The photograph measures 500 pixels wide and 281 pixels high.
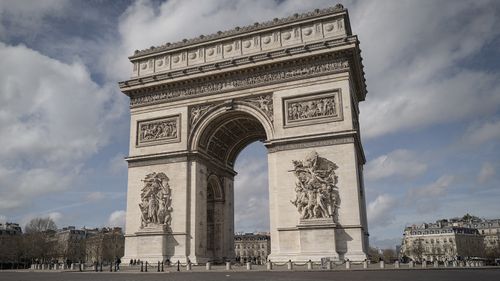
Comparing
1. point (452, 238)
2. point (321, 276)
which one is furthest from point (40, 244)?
point (452, 238)

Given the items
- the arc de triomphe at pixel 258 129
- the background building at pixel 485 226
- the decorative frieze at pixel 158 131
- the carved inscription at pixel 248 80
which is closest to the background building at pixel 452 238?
the background building at pixel 485 226

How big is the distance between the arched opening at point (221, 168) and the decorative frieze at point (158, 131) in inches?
74.3

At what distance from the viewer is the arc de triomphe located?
26.1 metres

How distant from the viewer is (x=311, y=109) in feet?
91.8

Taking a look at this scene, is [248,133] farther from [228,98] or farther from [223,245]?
[223,245]

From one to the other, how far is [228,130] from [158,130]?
492cm

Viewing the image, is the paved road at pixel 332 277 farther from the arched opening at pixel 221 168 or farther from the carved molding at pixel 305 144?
the arched opening at pixel 221 168

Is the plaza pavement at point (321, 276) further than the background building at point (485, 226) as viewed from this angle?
No

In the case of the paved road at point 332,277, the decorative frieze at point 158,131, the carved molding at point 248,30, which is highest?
the carved molding at point 248,30

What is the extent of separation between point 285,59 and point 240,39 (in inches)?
154

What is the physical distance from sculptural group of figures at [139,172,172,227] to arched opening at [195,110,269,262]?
7.48 ft

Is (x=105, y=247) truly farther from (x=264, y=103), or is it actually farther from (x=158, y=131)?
(x=264, y=103)

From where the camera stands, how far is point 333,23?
28.6m

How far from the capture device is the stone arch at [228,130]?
29.7 m
